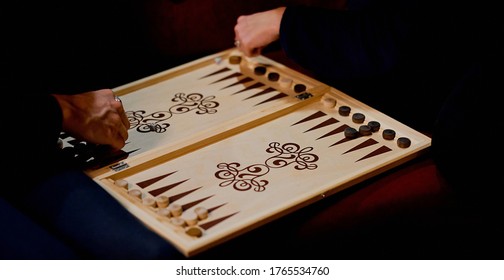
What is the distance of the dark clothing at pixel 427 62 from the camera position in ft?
5.81

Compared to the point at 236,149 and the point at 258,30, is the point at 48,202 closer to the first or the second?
the point at 236,149

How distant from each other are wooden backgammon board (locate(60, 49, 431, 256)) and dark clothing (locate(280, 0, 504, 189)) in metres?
0.13

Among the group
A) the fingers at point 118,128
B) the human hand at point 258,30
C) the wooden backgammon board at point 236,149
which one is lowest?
the wooden backgammon board at point 236,149

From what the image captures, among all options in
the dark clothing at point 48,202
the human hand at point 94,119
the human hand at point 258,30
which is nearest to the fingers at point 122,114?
the human hand at point 94,119

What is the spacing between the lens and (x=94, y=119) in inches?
75.0

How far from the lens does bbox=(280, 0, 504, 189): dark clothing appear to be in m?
1.77

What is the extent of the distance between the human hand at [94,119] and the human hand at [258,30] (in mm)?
557

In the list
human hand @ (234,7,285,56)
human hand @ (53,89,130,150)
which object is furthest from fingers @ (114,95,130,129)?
human hand @ (234,7,285,56)

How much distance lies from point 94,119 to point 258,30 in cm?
68

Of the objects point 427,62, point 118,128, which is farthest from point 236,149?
point 427,62

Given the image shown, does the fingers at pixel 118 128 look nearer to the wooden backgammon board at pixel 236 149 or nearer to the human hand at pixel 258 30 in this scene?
the wooden backgammon board at pixel 236 149

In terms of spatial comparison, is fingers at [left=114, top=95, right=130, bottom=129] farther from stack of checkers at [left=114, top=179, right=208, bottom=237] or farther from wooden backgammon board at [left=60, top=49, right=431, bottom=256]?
stack of checkers at [left=114, top=179, right=208, bottom=237]

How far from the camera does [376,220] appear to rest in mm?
1838

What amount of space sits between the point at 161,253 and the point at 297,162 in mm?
522
